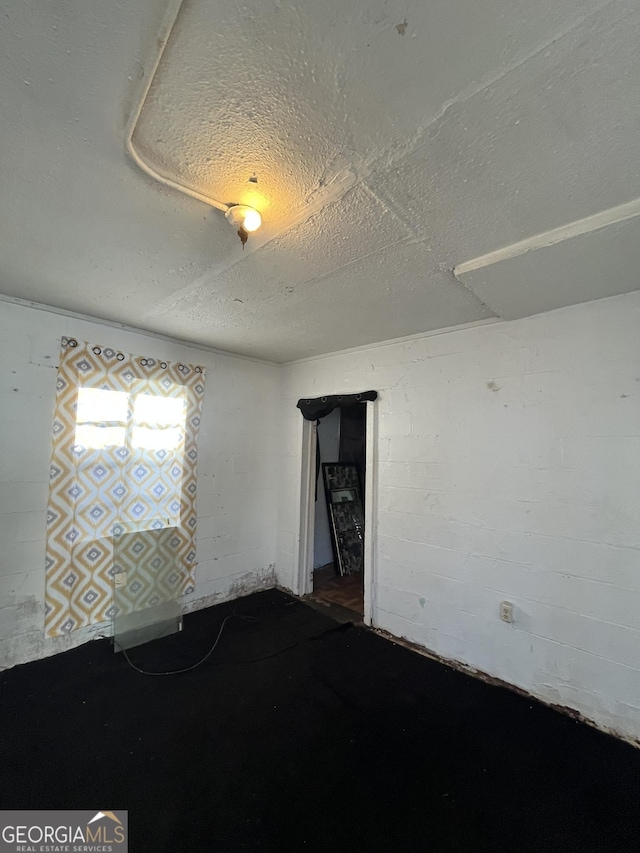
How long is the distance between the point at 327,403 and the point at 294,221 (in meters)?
2.05

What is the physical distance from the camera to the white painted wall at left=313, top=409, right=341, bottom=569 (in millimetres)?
4309

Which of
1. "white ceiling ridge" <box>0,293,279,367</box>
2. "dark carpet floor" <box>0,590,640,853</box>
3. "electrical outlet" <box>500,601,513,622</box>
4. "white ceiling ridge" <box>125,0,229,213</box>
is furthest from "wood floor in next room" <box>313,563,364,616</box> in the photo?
"white ceiling ridge" <box>125,0,229,213</box>

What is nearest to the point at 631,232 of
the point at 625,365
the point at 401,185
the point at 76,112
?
the point at 625,365

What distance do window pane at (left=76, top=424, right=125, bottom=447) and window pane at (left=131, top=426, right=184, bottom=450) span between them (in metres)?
0.10

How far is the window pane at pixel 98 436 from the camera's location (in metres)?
2.55

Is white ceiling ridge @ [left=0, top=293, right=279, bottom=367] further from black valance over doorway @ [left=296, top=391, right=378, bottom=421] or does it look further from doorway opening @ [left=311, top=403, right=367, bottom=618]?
doorway opening @ [left=311, top=403, right=367, bottom=618]

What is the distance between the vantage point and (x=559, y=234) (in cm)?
144

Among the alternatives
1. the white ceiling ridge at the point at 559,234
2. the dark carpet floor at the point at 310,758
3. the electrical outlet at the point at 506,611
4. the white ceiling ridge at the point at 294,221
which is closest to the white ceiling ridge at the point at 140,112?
the white ceiling ridge at the point at 294,221

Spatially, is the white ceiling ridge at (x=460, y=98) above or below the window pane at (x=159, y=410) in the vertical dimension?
above

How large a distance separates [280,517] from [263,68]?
3469 mm

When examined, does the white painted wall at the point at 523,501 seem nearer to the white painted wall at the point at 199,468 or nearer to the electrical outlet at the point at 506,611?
the electrical outlet at the point at 506,611

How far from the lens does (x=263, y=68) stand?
2.82 feet

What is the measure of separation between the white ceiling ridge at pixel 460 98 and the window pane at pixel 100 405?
2.41 meters

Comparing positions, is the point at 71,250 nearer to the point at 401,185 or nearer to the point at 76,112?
the point at 76,112
